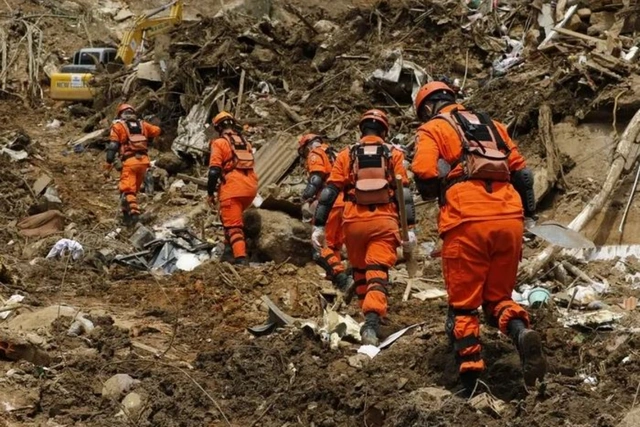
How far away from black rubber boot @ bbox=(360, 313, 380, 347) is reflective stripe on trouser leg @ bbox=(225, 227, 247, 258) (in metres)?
3.12

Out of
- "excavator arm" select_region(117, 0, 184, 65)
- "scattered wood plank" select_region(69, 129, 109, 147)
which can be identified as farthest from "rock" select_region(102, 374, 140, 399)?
"excavator arm" select_region(117, 0, 184, 65)

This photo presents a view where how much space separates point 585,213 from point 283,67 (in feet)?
26.5

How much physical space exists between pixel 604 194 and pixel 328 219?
2.65 meters

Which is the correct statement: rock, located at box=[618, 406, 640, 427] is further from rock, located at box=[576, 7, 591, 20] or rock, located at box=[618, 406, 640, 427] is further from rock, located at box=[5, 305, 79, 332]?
rock, located at box=[576, 7, 591, 20]

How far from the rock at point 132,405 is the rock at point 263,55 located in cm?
1094

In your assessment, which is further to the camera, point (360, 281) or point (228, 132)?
point (228, 132)

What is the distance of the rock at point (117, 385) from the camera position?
5379 mm

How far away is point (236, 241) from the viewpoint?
9312mm

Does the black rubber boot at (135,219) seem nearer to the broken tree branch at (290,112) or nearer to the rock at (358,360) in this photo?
the broken tree branch at (290,112)

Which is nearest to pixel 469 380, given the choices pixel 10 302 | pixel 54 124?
pixel 10 302

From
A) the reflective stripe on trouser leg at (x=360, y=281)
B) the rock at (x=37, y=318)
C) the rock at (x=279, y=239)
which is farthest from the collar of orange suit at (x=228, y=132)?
the rock at (x=37, y=318)

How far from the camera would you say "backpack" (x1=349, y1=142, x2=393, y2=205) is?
6.77m

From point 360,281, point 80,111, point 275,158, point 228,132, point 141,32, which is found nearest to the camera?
point 360,281

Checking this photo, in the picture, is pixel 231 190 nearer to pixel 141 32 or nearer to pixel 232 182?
pixel 232 182
